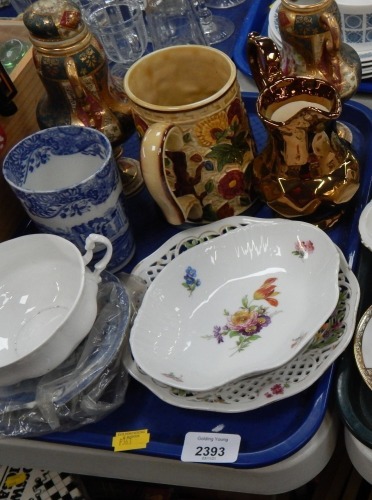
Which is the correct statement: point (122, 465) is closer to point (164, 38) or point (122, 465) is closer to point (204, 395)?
point (204, 395)

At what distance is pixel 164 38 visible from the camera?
2.95 ft

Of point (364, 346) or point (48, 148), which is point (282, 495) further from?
point (48, 148)

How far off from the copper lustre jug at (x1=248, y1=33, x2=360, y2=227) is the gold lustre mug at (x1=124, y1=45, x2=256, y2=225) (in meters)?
0.03

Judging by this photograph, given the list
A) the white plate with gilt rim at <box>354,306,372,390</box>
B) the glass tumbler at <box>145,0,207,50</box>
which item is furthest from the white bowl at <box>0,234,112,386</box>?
the glass tumbler at <box>145,0,207,50</box>

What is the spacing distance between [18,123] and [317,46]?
36cm

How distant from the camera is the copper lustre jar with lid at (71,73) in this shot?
0.61 m

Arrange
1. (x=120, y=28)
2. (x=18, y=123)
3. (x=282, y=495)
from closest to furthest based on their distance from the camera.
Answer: (x=18, y=123), (x=282, y=495), (x=120, y=28)

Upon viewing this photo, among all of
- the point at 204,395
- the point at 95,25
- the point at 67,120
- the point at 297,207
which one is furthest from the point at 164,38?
the point at 204,395

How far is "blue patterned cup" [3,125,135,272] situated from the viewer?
60 centimetres

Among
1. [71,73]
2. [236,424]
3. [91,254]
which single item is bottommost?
[236,424]

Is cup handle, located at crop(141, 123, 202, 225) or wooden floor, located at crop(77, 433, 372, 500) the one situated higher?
cup handle, located at crop(141, 123, 202, 225)

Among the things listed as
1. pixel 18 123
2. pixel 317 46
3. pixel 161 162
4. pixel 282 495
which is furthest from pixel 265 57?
pixel 282 495

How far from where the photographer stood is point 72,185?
0.58 meters

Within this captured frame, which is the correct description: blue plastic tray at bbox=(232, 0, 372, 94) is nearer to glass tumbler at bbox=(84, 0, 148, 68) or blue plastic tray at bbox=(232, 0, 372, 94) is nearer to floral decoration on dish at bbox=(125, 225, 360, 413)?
glass tumbler at bbox=(84, 0, 148, 68)
